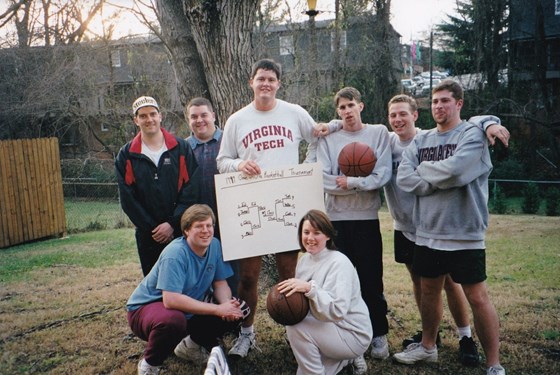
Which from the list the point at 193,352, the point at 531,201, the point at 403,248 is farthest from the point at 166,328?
the point at 531,201

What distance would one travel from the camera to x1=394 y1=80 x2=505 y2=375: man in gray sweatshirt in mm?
3248

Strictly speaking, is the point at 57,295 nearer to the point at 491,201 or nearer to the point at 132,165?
the point at 132,165

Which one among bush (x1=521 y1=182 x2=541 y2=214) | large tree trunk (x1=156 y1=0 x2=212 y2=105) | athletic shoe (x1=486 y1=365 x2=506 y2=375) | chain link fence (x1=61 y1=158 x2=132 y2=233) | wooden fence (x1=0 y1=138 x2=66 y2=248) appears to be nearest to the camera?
athletic shoe (x1=486 y1=365 x2=506 y2=375)

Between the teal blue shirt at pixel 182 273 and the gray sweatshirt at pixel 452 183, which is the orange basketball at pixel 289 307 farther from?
the gray sweatshirt at pixel 452 183

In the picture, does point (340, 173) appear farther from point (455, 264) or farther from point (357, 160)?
point (455, 264)

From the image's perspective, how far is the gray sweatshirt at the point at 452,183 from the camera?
322cm

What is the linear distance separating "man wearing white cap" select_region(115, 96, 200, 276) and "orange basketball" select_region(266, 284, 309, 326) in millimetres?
1176

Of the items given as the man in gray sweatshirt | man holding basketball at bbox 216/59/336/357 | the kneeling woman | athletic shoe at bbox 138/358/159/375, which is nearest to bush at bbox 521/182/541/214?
the man in gray sweatshirt

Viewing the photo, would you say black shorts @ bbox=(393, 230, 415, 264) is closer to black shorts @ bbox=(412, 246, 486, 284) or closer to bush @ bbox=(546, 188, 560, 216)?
black shorts @ bbox=(412, 246, 486, 284)

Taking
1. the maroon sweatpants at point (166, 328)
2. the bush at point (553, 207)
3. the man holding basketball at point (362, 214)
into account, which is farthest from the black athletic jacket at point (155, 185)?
the bush at point (553, 207)

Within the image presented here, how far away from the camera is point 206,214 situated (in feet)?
11.4

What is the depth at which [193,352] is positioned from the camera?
3.90 metres

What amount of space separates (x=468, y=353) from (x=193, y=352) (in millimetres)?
2289

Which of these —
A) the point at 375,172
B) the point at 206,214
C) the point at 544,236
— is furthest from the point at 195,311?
the point at 544,236
